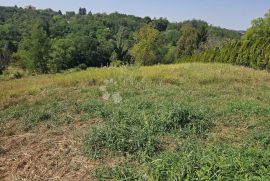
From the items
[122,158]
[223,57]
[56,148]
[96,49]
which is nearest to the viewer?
[122,158]

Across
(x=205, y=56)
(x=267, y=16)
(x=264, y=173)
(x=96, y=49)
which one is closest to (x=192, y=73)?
(x=264, y=173)

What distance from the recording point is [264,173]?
355cm

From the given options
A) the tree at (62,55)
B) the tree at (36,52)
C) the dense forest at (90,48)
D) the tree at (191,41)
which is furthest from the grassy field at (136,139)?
the tree at (62,55)

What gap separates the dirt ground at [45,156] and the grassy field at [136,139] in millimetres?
12

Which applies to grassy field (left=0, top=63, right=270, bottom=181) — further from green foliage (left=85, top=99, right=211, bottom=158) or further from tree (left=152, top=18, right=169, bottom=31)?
tree (left=152, top=18, right=169, bottom=31)

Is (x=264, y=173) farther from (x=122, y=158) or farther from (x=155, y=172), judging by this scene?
(x=122, y=158)

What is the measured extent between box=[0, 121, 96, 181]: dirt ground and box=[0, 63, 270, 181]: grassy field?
1cm

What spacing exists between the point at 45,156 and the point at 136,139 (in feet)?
3.87

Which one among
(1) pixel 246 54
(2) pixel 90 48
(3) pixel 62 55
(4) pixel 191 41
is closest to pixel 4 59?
(3) pixel 62 55

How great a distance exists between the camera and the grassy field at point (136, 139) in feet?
12.4

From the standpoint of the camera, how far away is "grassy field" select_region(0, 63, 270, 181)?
3.77m

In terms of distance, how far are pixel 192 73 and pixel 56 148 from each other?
9.31 metres

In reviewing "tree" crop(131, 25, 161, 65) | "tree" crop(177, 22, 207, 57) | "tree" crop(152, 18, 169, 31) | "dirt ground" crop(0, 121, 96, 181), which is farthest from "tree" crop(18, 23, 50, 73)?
"tree" crop(152, 18, 169, 31)

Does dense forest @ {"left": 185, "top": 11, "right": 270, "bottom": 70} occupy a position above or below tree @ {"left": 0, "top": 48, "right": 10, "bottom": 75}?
above
